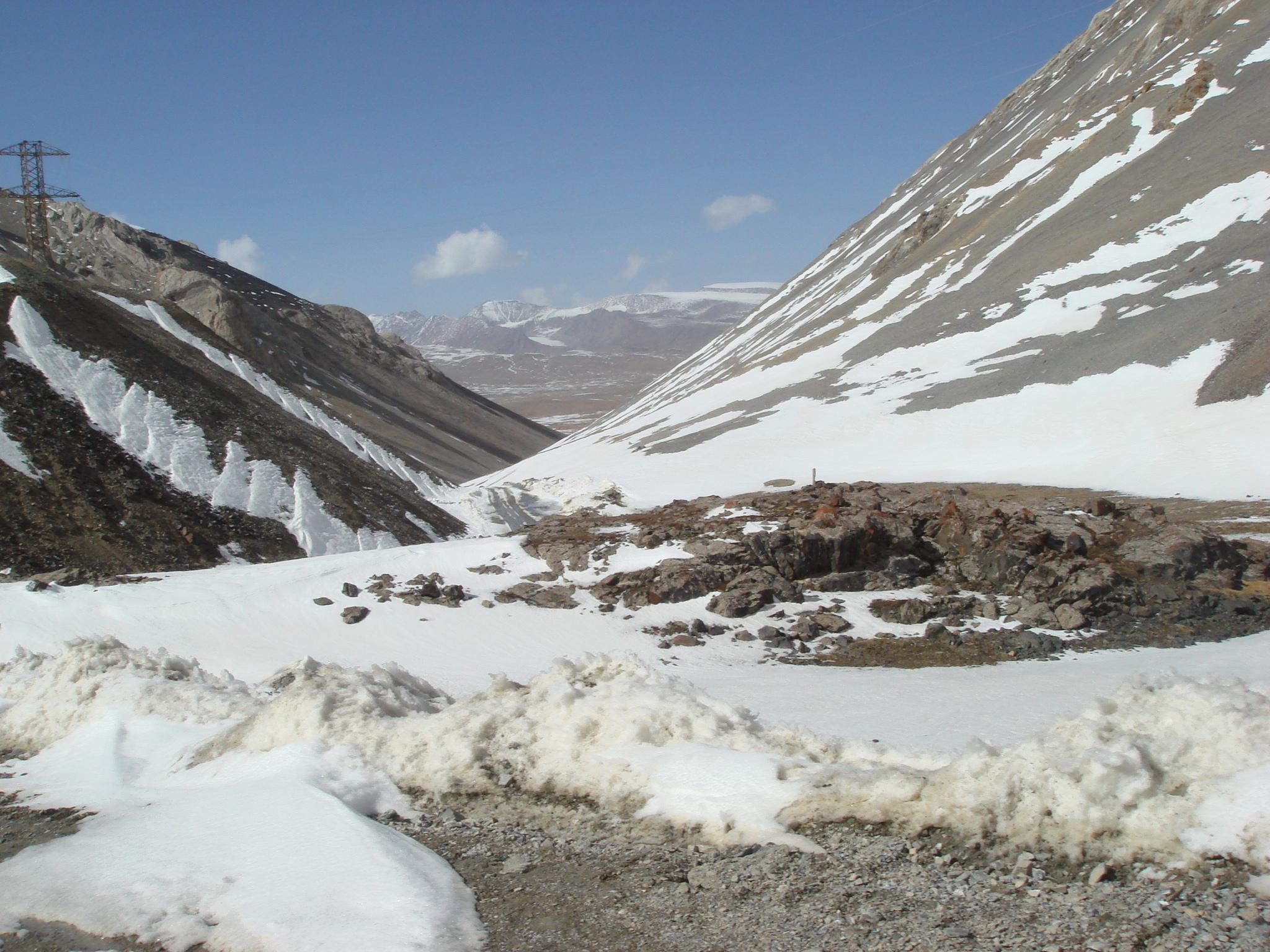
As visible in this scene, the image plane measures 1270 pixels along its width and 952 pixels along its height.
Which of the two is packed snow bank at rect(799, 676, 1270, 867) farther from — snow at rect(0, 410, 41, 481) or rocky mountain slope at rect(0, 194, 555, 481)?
rocky mountain slope at rect(0, 194, 555, 481)

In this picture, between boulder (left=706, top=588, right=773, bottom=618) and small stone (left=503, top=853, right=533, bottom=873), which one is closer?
small stone (left=503, top=853, right=533, bottom=873)

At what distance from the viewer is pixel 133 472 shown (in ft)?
80.9

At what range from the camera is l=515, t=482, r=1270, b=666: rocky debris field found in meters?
12.3

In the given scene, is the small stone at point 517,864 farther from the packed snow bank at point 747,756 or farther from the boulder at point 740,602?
the boulder at point 740,602

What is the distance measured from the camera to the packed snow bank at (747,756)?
507cm

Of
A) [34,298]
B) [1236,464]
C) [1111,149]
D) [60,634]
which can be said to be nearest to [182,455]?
[34,298]

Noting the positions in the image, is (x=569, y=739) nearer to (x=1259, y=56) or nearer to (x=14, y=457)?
(x=14, y=457)

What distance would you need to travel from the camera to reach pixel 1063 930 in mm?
4281

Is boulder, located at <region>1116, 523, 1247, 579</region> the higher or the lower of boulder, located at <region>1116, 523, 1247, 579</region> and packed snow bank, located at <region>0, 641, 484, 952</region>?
the higher

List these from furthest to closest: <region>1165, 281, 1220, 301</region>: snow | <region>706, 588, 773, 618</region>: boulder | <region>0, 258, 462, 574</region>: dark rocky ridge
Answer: <region>1165, 281, 1220, 301</region>: snow < <region>0, 258, 462, 574</region>: dark rocky ridge < <region>706, 588, 773, 618</region>: boulder

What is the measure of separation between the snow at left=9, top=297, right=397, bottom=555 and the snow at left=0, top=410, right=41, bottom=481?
2603 mm

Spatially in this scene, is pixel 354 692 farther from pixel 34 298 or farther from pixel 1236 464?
pixel 34 298

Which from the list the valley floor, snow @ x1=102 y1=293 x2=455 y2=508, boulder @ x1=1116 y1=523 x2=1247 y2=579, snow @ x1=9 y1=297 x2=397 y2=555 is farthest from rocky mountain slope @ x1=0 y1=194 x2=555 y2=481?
the valley floor

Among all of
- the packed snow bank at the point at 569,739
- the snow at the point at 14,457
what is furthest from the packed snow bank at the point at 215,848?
the snow at the point at 14,457
